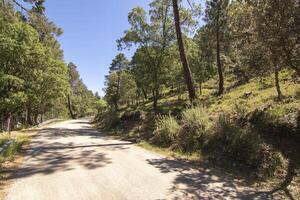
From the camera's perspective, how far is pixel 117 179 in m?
7.82

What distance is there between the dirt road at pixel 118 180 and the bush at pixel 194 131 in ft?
5.31

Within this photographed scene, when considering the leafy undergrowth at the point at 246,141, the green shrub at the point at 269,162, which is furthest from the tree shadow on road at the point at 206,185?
the green shrub at the point at 269,162

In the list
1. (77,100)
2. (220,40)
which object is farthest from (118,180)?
(77,100)

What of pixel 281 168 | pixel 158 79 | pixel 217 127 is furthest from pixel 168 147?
pixel 158 79

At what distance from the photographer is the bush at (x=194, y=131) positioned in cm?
1152

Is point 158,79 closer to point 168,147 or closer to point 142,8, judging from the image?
point 142,8

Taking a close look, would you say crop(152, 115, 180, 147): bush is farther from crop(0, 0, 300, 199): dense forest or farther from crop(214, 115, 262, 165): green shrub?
crop(214, 115, 262, 165): green shrub

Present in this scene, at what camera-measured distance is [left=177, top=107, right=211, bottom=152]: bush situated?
11.5m

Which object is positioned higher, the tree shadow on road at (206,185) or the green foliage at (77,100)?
the green foliage at (77,100)

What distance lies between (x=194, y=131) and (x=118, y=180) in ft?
17.8

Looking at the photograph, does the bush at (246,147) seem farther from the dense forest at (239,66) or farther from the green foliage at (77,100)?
the green foliage at (77,100)

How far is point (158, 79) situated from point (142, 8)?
6337mm

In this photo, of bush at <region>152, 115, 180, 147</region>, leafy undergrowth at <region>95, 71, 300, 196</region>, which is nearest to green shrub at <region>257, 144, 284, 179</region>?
leafy undergrowth at <region>95, 71, 300, 196</region>

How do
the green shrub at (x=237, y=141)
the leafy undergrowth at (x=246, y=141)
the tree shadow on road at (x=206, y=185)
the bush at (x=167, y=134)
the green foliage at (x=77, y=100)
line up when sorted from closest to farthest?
the tree shadow on road at (x=206, y=185)
the leafy undergrowth at (x=246, y=141)
the green shrub at (x=237, y=141)
the bush at (x=167, y=134)
the green foliage at (x=77, y=100)
